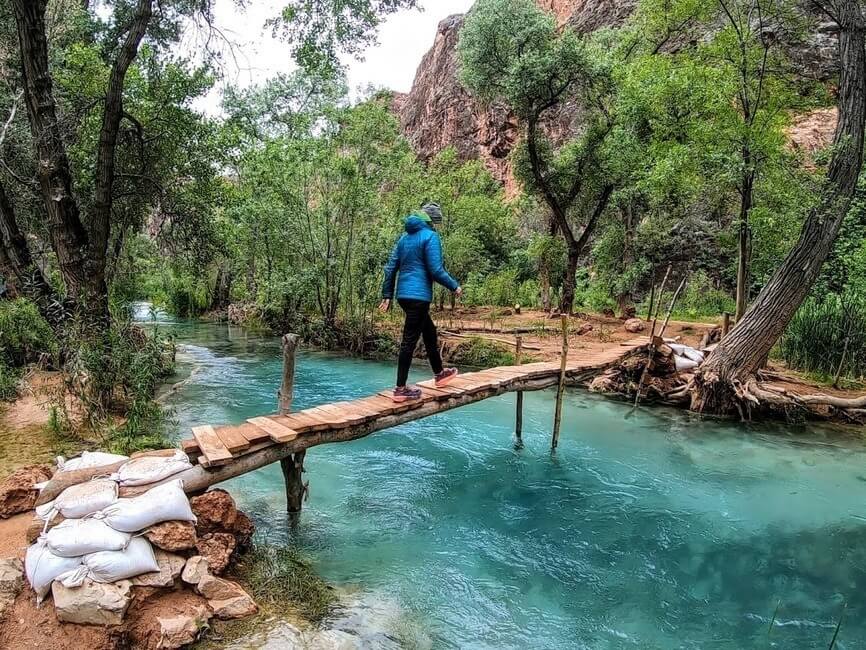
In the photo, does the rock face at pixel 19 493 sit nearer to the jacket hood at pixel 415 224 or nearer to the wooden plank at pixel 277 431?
the wooden plank at pixel 277 431

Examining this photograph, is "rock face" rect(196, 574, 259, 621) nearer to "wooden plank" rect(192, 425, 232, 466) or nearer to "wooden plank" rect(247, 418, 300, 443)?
"wooden plank" rect(192, 425, 232, 466)

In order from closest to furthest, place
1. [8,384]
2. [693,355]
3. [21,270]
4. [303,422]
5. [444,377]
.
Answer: [303,422] → [444,377] → [8,384] → [21,270] → [693,355]

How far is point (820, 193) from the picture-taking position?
809 cm

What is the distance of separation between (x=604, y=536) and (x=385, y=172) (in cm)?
1193

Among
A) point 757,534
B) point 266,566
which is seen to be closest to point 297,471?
point 266,566

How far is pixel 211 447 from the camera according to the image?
4125 mm

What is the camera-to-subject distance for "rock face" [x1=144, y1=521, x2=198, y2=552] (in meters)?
3.48

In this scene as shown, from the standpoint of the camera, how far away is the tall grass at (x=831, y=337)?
9438 mm

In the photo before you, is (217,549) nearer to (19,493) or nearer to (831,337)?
(19,493)

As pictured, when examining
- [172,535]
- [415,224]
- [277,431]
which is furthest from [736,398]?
[172,535]

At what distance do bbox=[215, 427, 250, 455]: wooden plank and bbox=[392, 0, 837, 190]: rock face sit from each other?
60.7ft

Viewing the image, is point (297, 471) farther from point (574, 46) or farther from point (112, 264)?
point (574, 46)

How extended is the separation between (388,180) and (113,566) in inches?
551

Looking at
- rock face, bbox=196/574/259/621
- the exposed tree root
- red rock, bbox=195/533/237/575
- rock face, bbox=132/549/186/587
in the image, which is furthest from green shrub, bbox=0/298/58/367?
the exposed tree root
